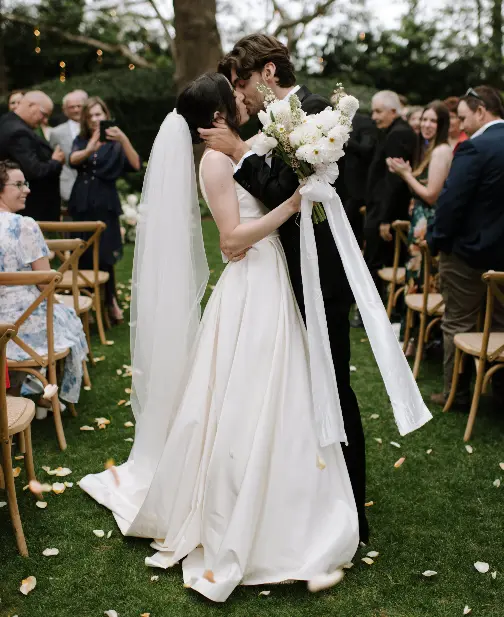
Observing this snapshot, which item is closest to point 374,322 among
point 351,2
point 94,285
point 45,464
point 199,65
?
point 45,464

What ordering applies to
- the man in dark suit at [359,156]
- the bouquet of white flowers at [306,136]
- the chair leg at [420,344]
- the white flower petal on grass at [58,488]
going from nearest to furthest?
the bouquet of white flowers at [306,136] → the white flower petal on grass at [58,488] → the chair leg at [420,344] → the man in dark suit at [359,156]

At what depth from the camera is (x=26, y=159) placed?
6305 mm

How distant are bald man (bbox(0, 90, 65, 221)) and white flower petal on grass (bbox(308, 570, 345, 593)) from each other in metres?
4.55

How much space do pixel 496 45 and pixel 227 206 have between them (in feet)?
48.1

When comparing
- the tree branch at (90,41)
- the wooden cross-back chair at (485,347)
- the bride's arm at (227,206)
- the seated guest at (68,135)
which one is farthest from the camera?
the tree branch at (90,41)

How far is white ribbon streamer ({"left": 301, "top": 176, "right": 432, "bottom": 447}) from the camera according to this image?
2.91 meters

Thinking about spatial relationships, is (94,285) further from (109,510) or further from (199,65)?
(199,65)

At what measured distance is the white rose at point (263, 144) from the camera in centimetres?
265

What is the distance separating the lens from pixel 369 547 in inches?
126

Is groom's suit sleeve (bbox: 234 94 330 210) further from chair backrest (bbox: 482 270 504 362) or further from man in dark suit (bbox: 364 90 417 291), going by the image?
man in dark suit (bbox: 364 90 417 291)

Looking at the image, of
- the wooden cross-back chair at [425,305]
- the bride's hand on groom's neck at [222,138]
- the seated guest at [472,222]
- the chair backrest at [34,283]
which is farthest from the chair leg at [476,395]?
the chair backrest at [34,283]

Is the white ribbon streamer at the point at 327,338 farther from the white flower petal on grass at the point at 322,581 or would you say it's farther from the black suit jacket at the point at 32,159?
the black suit jacket at the point at 32,159

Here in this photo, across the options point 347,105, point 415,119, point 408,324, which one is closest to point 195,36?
point 415,119

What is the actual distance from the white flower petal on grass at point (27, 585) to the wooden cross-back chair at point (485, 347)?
2.53 metres
